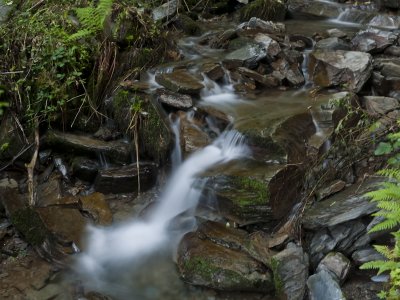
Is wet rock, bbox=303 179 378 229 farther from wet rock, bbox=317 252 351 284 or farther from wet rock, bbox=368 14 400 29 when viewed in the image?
wet rock, bbox=368 14 400 29

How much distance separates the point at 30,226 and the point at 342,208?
129 inches

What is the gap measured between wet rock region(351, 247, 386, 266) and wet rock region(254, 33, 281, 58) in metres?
3.78

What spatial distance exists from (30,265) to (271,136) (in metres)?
2.93

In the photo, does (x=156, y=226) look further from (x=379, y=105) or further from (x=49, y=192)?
(x=379, y=105)

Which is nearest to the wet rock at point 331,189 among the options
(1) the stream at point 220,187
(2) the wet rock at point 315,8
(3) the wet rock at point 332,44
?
(1) the stream at point 220,187

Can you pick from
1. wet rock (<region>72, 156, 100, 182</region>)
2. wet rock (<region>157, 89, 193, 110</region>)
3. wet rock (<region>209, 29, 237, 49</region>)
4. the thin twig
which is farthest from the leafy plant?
wet rock (<region>209, 29, 237, 49</region>)

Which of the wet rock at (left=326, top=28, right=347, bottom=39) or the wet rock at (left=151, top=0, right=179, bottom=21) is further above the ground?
the wet rock at (left=151, top=0, right=179, bottom=21)

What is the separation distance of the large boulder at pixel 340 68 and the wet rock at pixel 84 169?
3.46 metres

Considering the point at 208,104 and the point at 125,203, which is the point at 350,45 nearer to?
the point at 208,104

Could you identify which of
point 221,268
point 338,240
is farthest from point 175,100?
point 338,240

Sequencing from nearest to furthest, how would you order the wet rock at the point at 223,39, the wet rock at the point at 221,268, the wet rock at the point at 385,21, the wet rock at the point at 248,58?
the wet rock at the point at 221,268 → the wet rock at the point at 248,58 → the wet rock at the point at 223,39 → the wet rock at the point at 385,21

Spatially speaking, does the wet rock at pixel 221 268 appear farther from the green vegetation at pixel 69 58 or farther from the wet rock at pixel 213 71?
the wet rock at pixel 213 71

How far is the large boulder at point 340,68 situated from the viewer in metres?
6.24

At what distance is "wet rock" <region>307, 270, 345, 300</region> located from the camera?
367 cm
